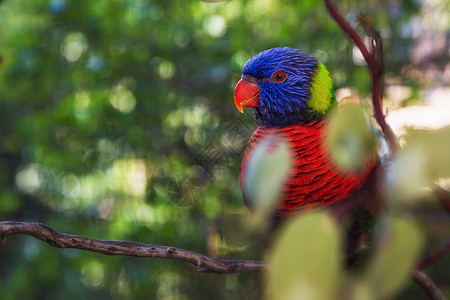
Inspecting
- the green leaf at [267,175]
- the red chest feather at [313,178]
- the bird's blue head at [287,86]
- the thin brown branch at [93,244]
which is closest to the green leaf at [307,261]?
the green leaf at [267,175]

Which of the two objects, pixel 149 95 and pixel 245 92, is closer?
pixel 245 92

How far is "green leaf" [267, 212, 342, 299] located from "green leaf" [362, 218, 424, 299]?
14mm

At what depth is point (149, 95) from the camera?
132cm

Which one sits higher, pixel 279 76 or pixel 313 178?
pixel 279 76

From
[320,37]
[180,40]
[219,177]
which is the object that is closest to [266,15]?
[320,37]

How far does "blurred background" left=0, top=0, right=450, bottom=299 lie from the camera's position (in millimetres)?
1235

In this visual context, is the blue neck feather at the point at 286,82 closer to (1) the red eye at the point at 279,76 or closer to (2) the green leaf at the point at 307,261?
(1) the red eye at the point at 279,76

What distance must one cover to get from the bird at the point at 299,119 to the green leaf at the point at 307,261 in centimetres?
38

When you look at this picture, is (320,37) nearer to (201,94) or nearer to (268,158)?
(201,94)

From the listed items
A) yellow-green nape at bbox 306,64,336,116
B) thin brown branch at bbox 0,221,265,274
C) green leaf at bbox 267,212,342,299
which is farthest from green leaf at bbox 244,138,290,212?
yellow-green nape at bbox 306,64,336,116

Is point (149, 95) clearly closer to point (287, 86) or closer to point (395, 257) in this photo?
point (287, 86)

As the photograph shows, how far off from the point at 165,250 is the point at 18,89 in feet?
4.12

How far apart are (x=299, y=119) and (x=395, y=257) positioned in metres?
0.49

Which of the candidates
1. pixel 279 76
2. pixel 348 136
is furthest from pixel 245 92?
pixel 348 136
